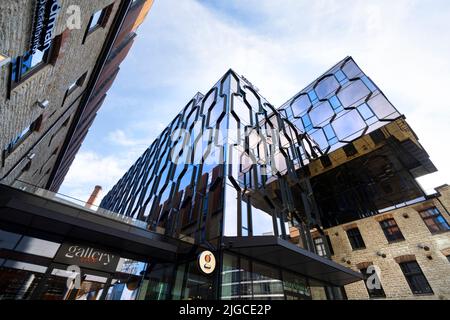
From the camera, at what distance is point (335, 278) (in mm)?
10148

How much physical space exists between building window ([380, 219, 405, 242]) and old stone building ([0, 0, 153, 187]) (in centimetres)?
1810

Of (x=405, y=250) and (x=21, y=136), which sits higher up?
(x=21, y=136)

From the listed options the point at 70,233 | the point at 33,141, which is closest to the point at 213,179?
the point at 70,233

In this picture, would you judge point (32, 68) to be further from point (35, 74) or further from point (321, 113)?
point (321, 113)

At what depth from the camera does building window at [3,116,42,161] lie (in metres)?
6.71

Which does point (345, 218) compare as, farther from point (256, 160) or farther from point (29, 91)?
point (29, 91)

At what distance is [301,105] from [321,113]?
273 centimetres

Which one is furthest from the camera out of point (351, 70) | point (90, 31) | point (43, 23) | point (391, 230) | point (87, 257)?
point (351, 70)

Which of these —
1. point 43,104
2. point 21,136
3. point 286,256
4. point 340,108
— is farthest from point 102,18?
point 340,108

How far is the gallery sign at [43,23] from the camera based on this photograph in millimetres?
4348

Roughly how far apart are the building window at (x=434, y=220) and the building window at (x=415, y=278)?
2219 millimetres

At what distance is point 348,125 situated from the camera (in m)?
14.2

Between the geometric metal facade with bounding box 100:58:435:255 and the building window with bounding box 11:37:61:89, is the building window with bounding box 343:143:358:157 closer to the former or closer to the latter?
the geometric metal facade with bounding box 100:58:435:255
